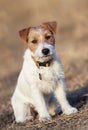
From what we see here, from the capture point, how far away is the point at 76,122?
9.63 m

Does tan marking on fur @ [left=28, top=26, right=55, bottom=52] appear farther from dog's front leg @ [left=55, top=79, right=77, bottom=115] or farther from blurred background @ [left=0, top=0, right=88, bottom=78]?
blurred background @ [left=0, top=0, right=88, bottom=78]

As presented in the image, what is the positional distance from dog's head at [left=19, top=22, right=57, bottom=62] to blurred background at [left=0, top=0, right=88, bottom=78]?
6.71 metres

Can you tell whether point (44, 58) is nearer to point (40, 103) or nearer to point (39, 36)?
point (39, 36)

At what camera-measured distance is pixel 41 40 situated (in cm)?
1023

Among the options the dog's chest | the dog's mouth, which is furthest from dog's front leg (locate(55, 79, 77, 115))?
the dog's mouth

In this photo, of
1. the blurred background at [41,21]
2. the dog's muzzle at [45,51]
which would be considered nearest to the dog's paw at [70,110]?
the dog's muzzle at [45,51]

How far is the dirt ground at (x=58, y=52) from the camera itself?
10172 millimetres

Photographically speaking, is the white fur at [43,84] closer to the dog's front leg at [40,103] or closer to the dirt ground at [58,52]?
the dog's front leg at [40,103]

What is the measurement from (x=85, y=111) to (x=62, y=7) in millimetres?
18976

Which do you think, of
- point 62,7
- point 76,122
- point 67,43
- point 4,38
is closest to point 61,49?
point 67,43

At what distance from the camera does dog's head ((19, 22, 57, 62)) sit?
10010mm

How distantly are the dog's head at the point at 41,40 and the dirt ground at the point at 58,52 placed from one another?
108cm

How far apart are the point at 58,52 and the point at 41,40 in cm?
937

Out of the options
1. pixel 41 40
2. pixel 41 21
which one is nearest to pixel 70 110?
pixel 41 40
